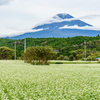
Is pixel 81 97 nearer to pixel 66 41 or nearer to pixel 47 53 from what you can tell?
pixel 47 53

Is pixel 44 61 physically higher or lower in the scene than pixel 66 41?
lower

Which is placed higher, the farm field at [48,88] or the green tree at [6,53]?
the green tree at [6,53]

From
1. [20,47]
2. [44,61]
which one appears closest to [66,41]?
[20,47]

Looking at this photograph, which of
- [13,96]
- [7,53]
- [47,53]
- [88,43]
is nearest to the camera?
[13,96]

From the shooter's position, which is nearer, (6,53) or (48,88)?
(48,88)

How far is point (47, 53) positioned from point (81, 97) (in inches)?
984

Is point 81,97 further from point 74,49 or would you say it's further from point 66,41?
point 66,41

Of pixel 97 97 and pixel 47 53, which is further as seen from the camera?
pixel 47 53

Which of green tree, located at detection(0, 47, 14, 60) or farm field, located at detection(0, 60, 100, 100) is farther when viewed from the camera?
green tree, located at detection(0, 47, 14, 60)

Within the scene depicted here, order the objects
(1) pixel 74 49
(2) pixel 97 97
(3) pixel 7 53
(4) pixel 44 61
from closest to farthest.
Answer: (2) pixel 97 97 < (4) pixel 44 61 < (3) pixel 7 53 < (1) pixel 74 49

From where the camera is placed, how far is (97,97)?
657 centimetres

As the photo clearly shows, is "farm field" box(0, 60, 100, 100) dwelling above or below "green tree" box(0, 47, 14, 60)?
below

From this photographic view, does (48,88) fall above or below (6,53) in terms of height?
below

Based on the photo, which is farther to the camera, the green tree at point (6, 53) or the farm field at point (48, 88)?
the green tree at point (6, 53)
